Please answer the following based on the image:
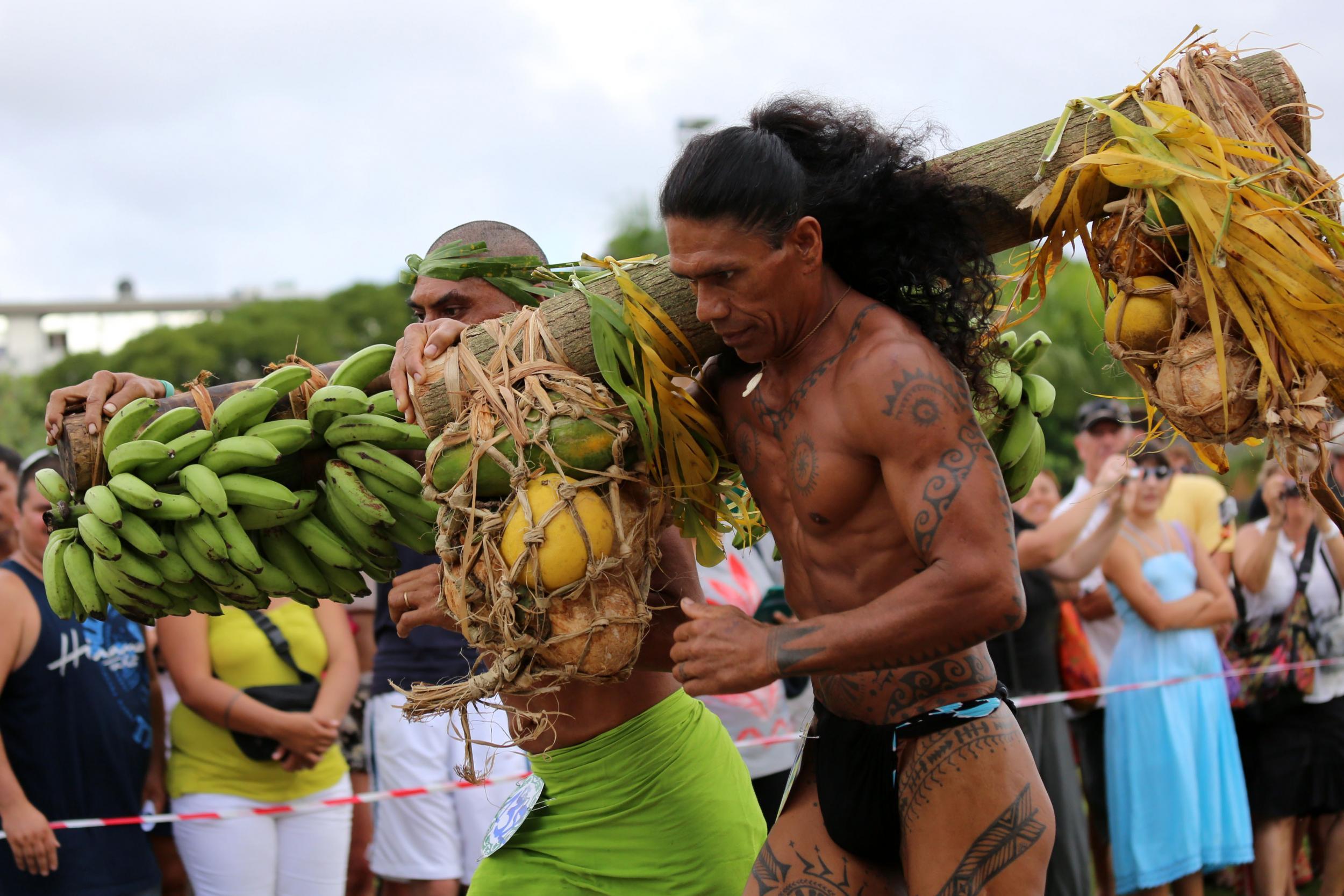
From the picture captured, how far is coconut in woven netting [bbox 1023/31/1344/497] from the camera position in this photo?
2404 millimetres

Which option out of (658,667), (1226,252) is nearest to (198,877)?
(658,667)

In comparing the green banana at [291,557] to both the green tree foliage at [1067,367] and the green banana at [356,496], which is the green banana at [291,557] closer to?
the green banana at [356,496]

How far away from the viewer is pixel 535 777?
3.41 m

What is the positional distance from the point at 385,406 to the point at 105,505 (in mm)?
733

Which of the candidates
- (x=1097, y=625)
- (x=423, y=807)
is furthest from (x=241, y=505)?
(x=1097, y=625)

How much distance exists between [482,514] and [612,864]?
1.15 meters

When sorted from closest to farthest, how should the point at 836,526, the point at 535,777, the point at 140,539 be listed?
the point at 836,526 → the point at 140,539 → the point at 535,777

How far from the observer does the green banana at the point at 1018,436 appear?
3.26 m

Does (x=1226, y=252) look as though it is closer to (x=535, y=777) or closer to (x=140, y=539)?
(x=535, y=777)

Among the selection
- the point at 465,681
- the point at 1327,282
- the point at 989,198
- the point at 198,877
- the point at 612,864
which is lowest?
the point at 198,877

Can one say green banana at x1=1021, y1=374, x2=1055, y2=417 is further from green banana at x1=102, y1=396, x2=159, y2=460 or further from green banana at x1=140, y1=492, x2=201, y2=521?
green banana at x1=102, y1=396, x2=159, y2=460

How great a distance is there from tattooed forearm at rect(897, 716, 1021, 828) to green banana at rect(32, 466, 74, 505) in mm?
2296

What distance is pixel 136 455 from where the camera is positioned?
301 centimetres

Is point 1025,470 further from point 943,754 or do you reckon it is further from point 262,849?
point 262,849
